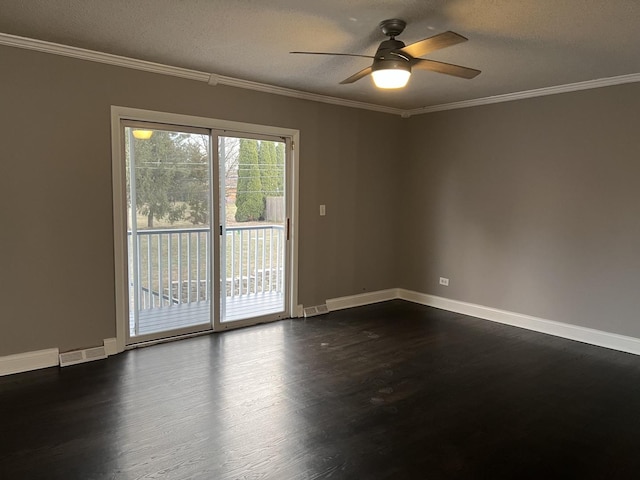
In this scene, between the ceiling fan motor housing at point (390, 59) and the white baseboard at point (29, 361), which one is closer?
the ceiling fan motor housing at point (390, 59)

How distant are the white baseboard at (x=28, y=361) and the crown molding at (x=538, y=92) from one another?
4705 millimetres

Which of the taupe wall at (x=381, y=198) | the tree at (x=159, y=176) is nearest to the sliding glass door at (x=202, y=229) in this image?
the tree at (x=159, y=176)

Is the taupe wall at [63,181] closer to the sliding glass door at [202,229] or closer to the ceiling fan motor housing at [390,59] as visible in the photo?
the sliding glass door at [202,229]

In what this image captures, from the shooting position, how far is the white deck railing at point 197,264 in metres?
3.98

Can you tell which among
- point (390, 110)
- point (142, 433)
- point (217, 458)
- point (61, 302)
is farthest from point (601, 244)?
point (61, 302)

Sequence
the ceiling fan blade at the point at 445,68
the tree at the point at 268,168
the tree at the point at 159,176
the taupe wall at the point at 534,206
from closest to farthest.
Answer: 1. the ceiling fan blade at the point at 445,68
2. the tree at the point at 159,176
3. the taupe wall at the point at 534,206
4. the tree at the point at 268,168

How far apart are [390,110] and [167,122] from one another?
2867 mm

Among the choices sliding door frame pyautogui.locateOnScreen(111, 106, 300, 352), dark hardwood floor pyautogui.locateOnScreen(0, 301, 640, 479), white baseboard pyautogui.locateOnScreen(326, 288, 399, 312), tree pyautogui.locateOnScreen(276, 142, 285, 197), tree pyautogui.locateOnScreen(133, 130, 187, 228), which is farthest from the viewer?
white baseboard pyautogui.locateOnScreen(326, 288, 399, 312)

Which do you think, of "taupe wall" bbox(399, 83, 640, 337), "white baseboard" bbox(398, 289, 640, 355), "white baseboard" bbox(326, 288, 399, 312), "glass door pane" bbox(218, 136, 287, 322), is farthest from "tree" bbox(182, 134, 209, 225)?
"white baseboard" bbox(398, 289, 640, 355)

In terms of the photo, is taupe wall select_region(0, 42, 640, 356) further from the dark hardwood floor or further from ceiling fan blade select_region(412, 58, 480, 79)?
ceiling fan blade select_region(412, 58, 480, 79)

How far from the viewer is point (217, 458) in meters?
2.26

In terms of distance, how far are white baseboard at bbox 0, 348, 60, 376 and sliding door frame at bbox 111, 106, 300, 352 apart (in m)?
0.49

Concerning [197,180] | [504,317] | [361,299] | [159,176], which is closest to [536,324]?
[504,317]

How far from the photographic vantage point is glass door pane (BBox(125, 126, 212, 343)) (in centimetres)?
385
